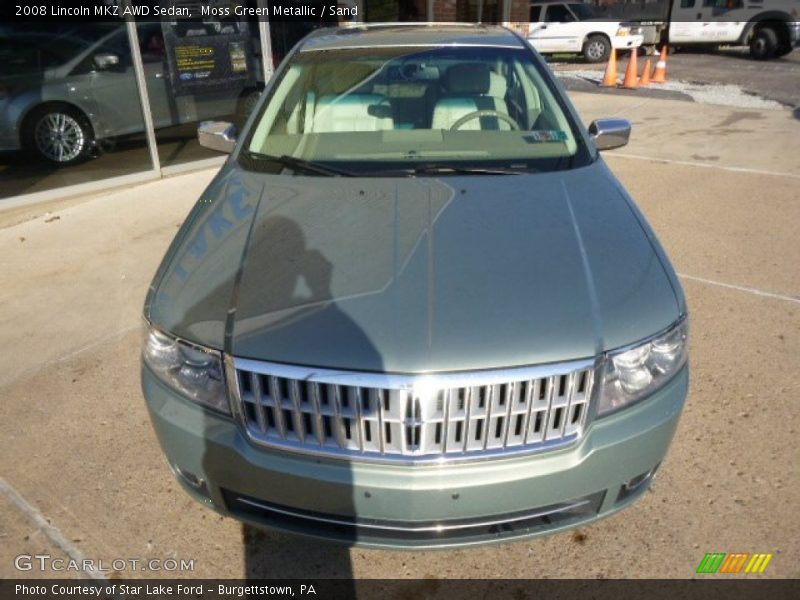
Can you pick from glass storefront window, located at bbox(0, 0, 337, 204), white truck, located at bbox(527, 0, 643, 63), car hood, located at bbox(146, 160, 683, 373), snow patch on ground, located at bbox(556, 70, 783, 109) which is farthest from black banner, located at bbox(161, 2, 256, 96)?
white truck, located at bbox(527, 0, 643, 63)

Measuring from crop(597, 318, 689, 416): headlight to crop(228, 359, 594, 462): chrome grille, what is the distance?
0.10 m

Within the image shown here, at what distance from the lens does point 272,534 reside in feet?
7.63

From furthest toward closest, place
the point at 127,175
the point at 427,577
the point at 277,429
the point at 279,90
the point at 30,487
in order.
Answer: the point at 127,175
the point at 279,90
the point at 30,487
the point at 427,577
the point at 277,429

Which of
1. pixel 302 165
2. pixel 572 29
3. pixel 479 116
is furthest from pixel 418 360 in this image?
pixel 572 29

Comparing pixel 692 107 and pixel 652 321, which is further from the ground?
pixel 652 321

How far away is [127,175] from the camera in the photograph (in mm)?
7035

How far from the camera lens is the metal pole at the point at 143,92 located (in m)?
6.86

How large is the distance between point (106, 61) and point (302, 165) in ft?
18.2

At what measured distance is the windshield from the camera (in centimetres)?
291

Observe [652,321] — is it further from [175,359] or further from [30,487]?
[30,487]

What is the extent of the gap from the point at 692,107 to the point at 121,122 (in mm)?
8953

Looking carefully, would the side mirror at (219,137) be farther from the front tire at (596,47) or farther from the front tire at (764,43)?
the front tire at (764,43)

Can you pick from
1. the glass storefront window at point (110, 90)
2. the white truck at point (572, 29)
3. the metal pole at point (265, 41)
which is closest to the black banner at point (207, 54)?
the glass storefront window at point (110, 90)

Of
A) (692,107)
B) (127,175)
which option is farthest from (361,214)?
(692,107)
